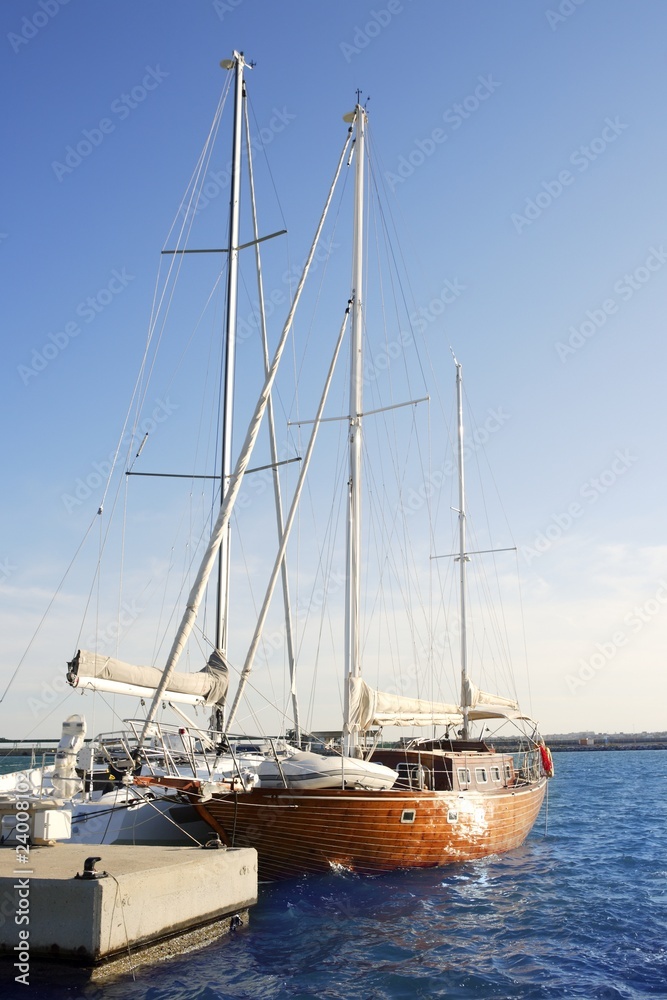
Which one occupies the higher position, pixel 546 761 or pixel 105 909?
pixel 105 909

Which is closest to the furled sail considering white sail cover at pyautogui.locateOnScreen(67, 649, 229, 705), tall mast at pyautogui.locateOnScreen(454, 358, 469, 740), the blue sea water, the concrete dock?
tall mast at pyautogui.locateOnScreen(454, 358, 469, 740)

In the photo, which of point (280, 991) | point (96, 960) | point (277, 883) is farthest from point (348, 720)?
point (96, 960)

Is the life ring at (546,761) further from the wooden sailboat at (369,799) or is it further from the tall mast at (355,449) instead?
the tall mast at (355,449)

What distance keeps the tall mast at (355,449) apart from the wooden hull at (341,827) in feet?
7.95

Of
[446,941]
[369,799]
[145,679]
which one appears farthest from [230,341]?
[446,941]

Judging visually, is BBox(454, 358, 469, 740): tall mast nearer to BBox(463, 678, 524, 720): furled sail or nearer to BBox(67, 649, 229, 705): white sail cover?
BBox(463, 678, 524, 720): furled sail

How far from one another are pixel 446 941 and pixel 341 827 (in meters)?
4.02

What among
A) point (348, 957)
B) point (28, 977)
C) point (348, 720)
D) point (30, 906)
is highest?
point (348, 720)

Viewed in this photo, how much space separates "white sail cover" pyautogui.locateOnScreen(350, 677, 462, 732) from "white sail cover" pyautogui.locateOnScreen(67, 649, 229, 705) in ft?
10.4

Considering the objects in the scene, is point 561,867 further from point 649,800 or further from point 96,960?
point 649,800

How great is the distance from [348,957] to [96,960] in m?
4.17

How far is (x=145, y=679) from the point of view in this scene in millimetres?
16391

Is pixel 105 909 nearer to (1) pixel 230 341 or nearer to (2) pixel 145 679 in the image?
(2) pixel 145 679

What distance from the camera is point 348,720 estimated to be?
19.4 metres
